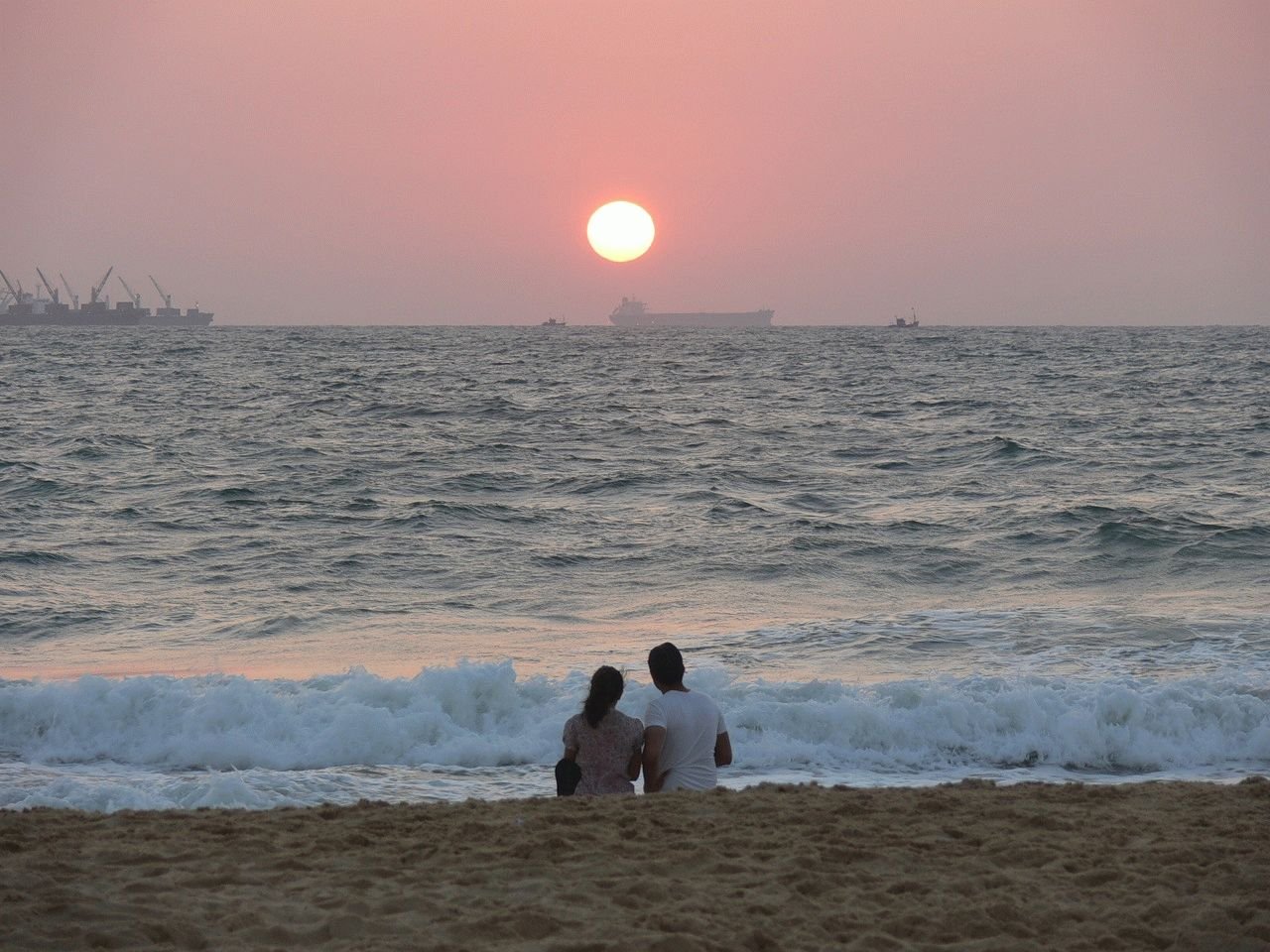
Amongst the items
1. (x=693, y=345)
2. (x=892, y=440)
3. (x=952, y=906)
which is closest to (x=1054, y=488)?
(x=892, y=440)

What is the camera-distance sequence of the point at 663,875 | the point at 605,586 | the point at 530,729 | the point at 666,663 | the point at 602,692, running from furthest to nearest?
the point at 605,586 → the point at 530,729 → the point at 666,663 → the point at 602,692 → the point at 663,875

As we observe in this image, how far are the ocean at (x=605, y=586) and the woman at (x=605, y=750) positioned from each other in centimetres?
213

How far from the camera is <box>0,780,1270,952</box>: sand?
4.58 metres

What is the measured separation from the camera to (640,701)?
1109 centimetres

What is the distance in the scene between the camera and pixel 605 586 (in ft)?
53.0

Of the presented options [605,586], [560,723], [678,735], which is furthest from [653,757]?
[605,586]

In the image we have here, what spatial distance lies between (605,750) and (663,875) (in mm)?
1805

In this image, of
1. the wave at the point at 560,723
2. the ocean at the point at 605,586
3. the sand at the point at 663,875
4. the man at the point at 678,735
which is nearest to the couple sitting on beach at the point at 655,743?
the man at the point at 678,735

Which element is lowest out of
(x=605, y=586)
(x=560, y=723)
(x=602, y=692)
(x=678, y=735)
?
(x=560, y=723)

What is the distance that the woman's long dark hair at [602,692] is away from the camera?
6820 millimetres

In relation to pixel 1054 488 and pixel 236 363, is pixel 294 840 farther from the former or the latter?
pixel 236 363

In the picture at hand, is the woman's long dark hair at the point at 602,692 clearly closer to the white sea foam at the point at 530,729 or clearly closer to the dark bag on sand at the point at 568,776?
the dark bag on sand at the point at 568,776

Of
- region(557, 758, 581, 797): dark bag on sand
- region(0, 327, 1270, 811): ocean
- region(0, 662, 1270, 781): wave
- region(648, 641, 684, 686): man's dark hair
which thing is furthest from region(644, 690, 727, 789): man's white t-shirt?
region(0, 662, 1270, 781): wave

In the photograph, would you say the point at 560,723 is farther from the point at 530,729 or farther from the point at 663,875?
the point at 663,875
